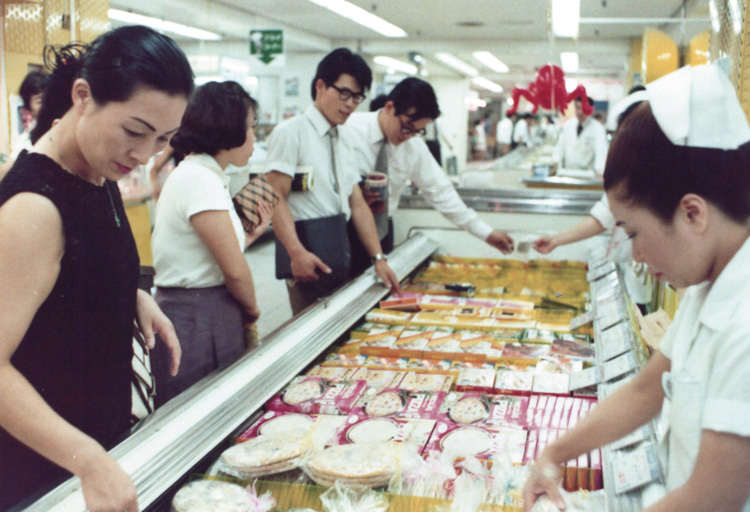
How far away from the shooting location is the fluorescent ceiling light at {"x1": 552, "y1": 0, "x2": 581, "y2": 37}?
4386mm

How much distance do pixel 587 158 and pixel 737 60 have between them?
770 cm

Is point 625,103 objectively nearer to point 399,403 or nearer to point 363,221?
point 399,403

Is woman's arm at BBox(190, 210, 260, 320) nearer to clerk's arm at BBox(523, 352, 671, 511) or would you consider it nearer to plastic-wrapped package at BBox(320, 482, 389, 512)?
plastic-wrapped package at BBox(320, 482, 389, 512)

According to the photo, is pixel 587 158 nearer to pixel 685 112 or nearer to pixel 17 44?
pixel 17 44

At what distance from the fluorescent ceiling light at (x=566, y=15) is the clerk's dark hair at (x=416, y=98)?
1203 mm

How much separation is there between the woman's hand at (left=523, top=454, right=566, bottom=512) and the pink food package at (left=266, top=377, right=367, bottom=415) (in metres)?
0.70

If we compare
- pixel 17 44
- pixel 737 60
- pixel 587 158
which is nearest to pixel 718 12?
pixel 737 60

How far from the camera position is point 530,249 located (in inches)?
161

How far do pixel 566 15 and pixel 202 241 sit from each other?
144 inches

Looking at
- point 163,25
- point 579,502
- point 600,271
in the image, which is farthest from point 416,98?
point 163,25

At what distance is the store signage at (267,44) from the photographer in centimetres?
980

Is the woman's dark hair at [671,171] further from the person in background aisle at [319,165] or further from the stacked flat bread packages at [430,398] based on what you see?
the person in background aisle at [319,165]

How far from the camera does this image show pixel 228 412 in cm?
170

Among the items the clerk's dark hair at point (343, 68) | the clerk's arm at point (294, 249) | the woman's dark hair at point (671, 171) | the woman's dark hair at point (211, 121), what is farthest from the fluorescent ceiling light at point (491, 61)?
the woman's dark hair at point (671, 171)
